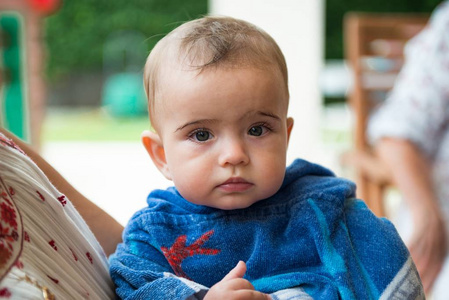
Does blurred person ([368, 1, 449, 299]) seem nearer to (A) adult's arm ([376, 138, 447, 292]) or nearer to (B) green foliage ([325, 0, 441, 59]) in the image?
(A) adult's arm ([376, 138, 447, 292])

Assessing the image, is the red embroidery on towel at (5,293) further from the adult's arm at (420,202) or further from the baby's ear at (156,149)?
the adult's arm at (420,202)

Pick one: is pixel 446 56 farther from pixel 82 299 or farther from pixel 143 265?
pixel 82 299

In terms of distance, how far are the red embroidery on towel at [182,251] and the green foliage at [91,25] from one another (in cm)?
1006

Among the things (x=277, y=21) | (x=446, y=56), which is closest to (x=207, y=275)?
(x=446, y=56)

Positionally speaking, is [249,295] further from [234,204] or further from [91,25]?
[91,25]

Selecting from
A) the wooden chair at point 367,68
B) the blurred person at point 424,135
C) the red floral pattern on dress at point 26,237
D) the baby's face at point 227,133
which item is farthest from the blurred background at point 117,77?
the blurred person at point 424,135


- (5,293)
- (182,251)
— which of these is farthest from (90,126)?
(5,293)

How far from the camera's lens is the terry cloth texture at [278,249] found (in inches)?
33.2

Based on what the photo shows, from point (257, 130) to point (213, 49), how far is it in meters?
0.14

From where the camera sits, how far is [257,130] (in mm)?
886

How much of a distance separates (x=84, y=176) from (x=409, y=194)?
450 centimetres

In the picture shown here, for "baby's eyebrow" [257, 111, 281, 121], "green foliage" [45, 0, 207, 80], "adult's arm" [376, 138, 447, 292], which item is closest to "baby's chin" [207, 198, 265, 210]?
"baby's eyebrow" [257, 111, 281, 121]

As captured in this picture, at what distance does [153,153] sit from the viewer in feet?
3.28

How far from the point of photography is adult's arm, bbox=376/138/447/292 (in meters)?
1.66
